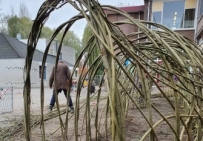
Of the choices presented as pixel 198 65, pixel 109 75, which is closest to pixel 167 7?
pixel 198 65

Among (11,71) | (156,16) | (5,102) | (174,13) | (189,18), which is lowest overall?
(5,102)

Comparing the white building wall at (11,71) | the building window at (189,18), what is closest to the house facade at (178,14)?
the building window at (189,18)

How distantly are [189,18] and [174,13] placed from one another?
3.75ft

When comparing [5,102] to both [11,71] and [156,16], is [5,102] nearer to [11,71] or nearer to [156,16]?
[156,16]

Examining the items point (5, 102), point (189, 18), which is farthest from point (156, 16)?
point (5, 102)

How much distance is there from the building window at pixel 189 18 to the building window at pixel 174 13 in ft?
0.96

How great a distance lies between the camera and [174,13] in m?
13.5

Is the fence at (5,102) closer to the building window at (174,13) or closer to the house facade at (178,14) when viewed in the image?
the house facade at (178,14)

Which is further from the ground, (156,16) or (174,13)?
(174,13)

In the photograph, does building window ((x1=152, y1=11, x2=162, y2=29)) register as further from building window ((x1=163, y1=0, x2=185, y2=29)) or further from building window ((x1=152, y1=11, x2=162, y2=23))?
building window ((x1=163, y1=0, x2=185, y2=29))

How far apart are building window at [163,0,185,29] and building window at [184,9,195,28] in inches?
11.5

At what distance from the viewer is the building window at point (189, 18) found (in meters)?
13.3

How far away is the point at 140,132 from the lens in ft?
12.1

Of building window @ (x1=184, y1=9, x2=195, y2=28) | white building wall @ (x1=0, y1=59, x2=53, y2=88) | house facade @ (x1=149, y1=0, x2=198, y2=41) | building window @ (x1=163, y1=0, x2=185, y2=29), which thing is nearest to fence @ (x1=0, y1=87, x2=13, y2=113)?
house facade @ (x1=149, y1=0, x2=198, y2=41)
